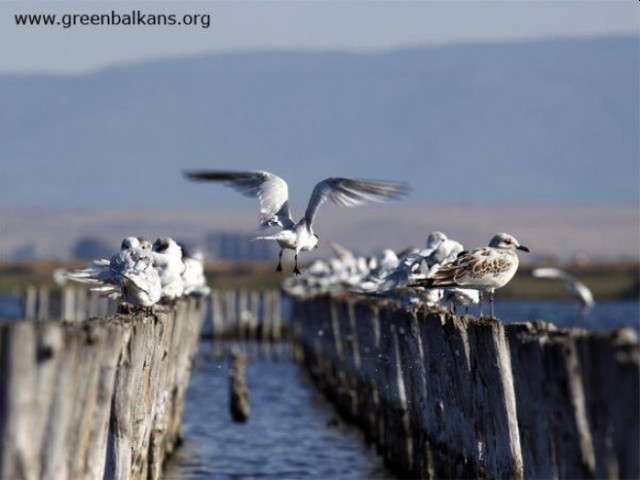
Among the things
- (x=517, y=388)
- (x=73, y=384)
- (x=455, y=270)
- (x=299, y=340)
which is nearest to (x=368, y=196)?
(x=455, y=270)

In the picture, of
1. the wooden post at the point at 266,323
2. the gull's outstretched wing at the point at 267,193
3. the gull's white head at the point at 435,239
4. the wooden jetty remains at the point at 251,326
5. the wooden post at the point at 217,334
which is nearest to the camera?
the gull's outstretched wing at the point at 267,193

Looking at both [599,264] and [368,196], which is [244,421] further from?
[599,264]

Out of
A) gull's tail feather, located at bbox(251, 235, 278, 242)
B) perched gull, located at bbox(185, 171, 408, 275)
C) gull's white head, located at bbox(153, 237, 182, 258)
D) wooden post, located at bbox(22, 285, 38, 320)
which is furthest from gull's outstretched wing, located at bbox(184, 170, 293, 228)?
wooden post, located at bbox(22, 285, 38, 320)

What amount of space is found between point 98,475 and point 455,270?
6350 mm

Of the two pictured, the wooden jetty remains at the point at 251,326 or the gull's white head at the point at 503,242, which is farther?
the wooden jetty remains at the point at 251,326

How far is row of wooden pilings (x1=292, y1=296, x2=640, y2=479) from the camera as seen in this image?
27.1ft

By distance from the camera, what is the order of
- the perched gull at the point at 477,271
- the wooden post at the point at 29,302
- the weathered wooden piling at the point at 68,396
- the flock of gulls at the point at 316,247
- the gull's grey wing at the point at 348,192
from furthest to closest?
the wooden post at the point at 29,302 → the gull's grey wing at the point at 348,192 → the flock of gulls at the point at 316,247 → the perched gull at the point at 477,271 → the weathered wooden piling at the point at 68,396

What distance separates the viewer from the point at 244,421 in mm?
27438

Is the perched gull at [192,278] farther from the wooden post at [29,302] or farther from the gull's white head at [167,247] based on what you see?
the wooden post at [29,302]

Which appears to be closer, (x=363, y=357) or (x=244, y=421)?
(x=363, y=357)

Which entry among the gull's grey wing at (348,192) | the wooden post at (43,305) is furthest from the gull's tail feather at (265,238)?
the wooden post at (43,305)

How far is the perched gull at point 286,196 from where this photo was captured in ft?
59.5

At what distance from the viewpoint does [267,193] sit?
18484 mm

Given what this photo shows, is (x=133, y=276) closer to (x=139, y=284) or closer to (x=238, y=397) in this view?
(x=139, y=284)
